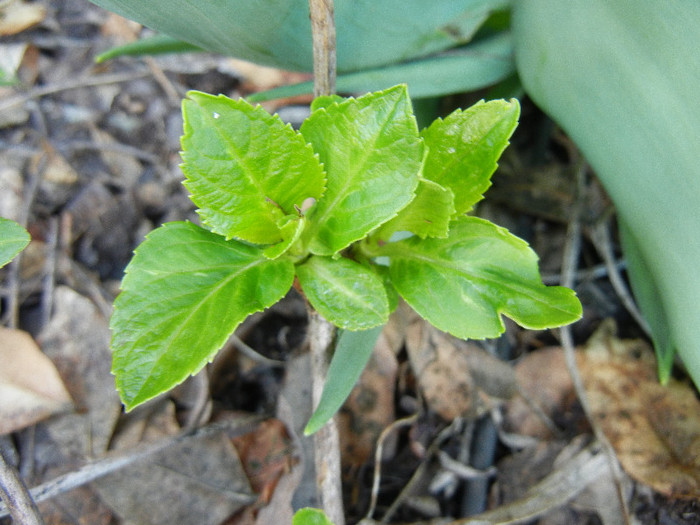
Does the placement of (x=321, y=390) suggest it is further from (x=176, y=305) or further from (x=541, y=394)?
(x=541, y=394)

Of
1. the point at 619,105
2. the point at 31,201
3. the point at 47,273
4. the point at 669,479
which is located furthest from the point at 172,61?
the point at 669,479

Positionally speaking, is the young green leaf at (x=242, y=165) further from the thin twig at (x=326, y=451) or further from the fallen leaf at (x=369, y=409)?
the fallen leaf at (x=369, y=409)

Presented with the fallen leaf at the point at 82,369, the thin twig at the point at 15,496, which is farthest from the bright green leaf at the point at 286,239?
the fallen leaf at the point at 82,369

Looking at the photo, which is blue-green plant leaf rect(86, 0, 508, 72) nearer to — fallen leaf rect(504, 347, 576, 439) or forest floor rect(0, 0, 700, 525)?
forest floor rect(0, 0, 700, 525)

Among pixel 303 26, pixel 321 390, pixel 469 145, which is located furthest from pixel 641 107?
pixel 321 390

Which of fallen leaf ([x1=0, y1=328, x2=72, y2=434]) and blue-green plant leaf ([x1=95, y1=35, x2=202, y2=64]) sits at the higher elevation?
blue-green plant leaf ([x1=95, y1=35, x2=202, y2=64])

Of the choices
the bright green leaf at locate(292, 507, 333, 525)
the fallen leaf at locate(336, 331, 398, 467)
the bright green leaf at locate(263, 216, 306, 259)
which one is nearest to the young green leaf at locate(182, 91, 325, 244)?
the bright green leaf at locate(263, 216, 306, 259)
